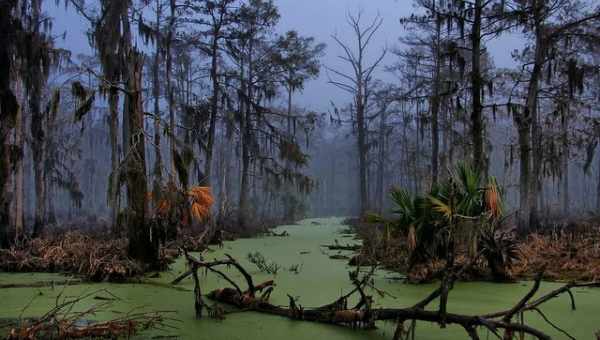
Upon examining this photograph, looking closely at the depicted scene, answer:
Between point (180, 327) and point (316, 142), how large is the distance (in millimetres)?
57511

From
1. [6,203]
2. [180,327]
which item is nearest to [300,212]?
[6,203]

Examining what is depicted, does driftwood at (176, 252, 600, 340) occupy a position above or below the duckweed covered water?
above

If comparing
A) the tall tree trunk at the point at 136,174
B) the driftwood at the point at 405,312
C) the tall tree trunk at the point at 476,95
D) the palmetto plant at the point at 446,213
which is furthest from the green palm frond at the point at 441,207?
the tall tree trunk at the point at 476,95

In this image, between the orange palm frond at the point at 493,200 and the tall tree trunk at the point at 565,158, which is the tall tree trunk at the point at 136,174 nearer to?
the orange palm frond at the point at 493,200

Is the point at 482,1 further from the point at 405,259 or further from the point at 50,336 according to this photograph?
the point at 50,336

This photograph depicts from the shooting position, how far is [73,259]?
8.54m

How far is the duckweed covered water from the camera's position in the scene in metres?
4.25

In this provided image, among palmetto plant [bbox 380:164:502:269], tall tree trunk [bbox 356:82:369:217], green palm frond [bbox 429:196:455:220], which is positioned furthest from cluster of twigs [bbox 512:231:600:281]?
tall tree trunk [bbox 356:82:369:217]

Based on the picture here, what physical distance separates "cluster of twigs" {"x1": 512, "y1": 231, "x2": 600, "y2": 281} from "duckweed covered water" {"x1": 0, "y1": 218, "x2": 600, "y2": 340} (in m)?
0.67

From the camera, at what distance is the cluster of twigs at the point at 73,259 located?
24.3ft

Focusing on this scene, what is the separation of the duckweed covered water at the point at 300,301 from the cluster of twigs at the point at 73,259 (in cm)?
33

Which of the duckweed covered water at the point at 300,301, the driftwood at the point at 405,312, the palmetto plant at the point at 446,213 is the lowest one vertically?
the duckweed covered water at the point at 300,301

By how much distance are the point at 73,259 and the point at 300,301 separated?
476 centimetres

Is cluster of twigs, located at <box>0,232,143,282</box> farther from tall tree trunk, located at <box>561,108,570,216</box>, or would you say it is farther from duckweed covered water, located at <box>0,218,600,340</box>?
tall tree trunk, located at <box>561,108,570,216</box>
